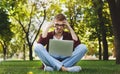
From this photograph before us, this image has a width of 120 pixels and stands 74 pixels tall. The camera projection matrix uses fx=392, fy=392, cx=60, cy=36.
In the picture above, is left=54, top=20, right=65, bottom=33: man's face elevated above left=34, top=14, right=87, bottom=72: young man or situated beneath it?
elevated above

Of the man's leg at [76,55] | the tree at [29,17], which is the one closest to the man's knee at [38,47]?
the man's leg at [76,55]

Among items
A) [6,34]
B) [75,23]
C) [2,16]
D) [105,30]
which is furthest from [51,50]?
[75,23]

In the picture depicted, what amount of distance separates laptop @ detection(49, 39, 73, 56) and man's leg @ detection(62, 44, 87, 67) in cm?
25

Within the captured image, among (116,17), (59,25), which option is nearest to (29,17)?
(116,17)

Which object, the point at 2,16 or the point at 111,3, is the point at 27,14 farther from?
the point at 111,3

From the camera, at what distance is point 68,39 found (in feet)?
35.2

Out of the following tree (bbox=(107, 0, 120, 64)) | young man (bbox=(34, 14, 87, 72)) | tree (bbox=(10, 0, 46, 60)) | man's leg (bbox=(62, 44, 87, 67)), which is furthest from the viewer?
tree (bbox=(10, 0, 46, 60))

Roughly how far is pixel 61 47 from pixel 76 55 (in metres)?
0.55

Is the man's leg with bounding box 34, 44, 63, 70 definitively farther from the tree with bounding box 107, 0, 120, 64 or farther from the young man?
the tree with bounding box 107, 0, 120, 64

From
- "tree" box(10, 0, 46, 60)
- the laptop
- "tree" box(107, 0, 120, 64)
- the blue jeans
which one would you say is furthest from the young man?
"tree" box(10, 0, 46, 60)

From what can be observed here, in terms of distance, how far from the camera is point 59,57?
1057cm

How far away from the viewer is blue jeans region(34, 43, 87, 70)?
10.4 metres

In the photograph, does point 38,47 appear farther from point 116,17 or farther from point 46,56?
point 116,17

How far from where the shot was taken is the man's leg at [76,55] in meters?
10.4
